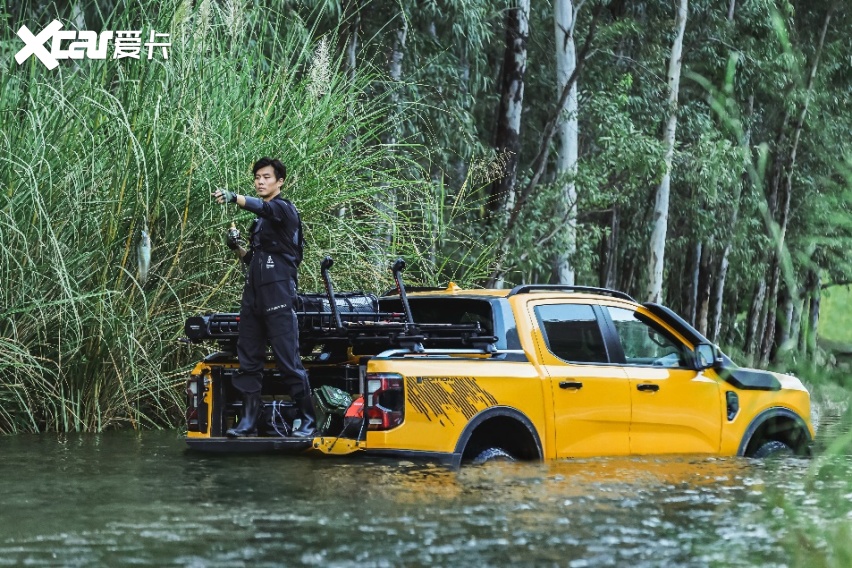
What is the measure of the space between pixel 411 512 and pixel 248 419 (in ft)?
7.29

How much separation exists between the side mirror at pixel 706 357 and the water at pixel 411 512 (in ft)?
2.17

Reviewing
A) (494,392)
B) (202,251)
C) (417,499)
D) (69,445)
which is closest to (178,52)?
(202,251)

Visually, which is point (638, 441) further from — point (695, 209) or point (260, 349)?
point (695, 209)

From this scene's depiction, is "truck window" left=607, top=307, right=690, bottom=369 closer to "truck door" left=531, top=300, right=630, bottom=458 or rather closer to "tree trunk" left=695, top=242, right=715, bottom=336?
"truck door" left=531, top=300, right=630, bottom=458

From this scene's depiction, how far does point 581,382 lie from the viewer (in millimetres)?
9422

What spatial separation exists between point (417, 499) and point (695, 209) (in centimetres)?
2615

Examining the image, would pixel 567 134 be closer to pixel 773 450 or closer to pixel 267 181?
pixel 773 450

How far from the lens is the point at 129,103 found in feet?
40.3

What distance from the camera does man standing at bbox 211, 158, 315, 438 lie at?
934 centimetres

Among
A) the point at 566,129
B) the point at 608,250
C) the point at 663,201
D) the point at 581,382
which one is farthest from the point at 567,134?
the point at 581,382

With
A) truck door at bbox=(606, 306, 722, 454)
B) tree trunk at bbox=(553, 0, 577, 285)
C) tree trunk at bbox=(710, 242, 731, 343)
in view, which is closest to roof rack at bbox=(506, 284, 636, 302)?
truck door at bbox=(606, 306, 722, 454)

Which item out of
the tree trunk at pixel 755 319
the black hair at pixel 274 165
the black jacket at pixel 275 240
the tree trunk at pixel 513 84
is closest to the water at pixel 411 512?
the black jacket at pixel 275 240

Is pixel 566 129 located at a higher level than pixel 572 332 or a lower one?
higher

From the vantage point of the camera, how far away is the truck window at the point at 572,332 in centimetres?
954
